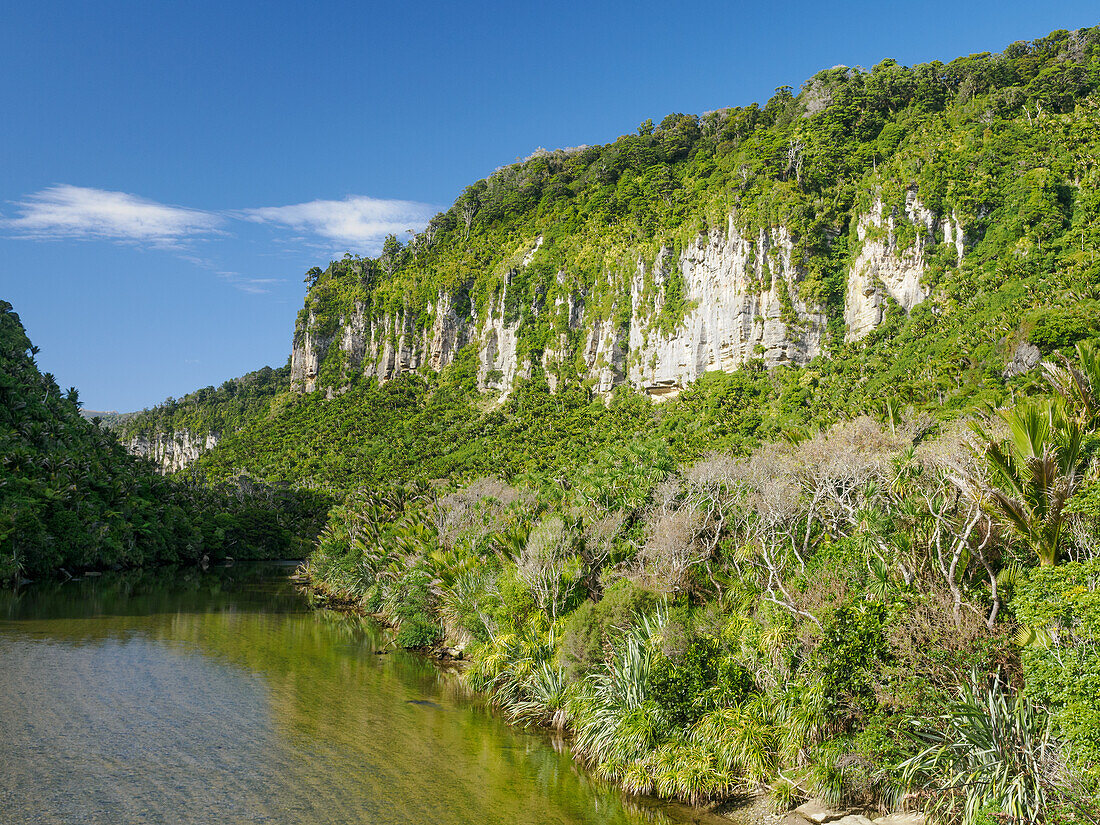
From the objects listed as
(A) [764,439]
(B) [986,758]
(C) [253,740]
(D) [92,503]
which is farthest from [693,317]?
(B) [986,758]

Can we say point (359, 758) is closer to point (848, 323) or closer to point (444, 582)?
point (444, 582)

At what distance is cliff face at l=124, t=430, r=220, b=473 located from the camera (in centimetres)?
18175

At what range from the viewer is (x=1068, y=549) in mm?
13625

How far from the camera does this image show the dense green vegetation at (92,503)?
172 feet

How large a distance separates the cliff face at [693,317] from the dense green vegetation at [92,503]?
50461 mm

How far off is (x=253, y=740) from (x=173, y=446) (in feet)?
642

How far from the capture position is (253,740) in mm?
19422

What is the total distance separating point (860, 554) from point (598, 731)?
7.94m

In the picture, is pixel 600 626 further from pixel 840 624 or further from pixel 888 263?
pixel 888 263

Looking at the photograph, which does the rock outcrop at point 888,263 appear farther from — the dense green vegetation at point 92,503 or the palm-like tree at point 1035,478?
the palm-like tree at point 1035,478

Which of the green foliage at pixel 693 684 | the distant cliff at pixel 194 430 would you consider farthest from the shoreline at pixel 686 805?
the distant cliff at pixel 194 430

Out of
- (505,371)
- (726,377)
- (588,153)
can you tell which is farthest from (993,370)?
(588,153)

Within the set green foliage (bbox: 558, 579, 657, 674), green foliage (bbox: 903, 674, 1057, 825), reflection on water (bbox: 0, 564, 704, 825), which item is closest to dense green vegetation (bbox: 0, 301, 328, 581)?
reflection on water (bbox: 0, 564, 704, 825)

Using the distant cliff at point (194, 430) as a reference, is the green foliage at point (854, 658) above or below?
below
